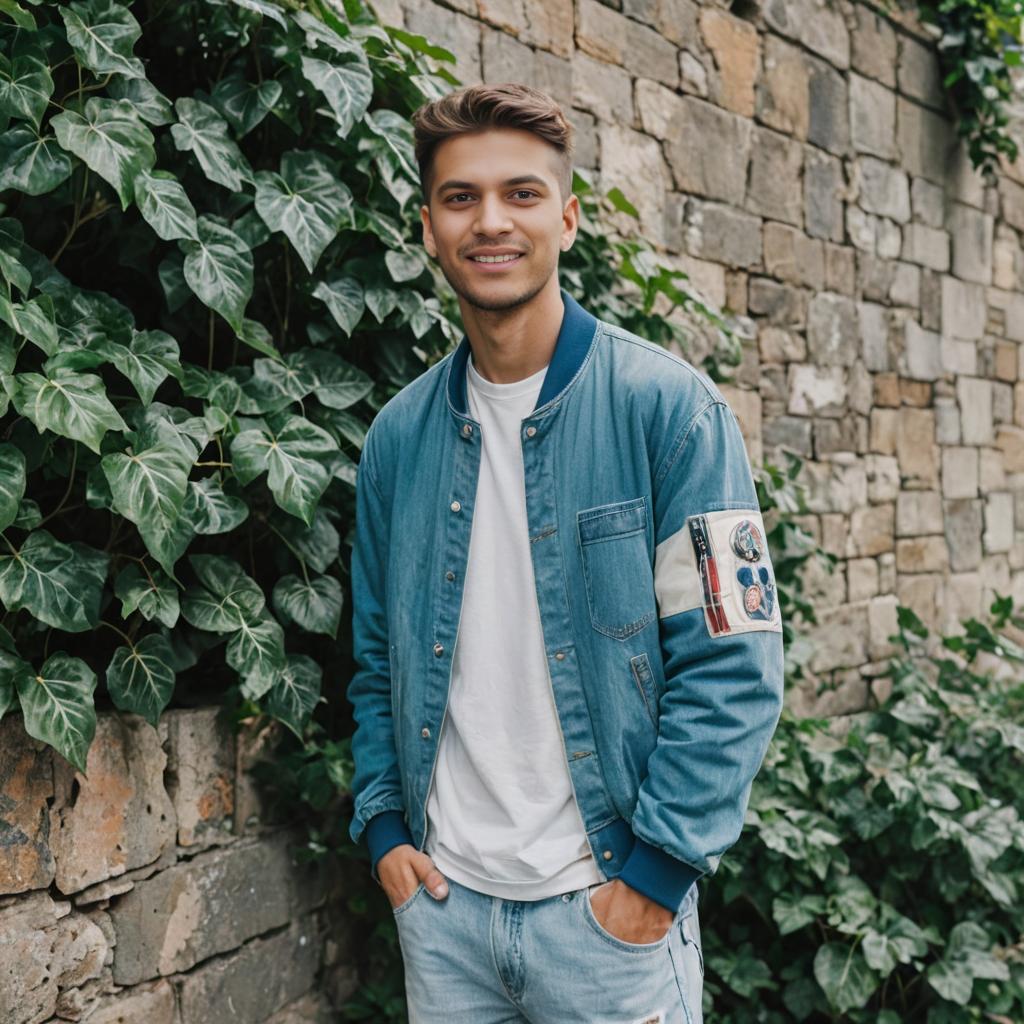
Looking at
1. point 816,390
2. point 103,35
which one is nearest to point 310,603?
point 103,35

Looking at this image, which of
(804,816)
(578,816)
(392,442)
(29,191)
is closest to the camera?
(578,816)

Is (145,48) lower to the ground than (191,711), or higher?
higher

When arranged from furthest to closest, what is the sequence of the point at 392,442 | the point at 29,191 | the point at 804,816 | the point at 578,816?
the point at 804,816 < the point at 29,191 < the point at 392,442 < the point at 578,816

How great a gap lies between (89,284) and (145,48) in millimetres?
509

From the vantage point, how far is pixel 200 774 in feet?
6.79

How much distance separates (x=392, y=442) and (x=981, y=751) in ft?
8.19

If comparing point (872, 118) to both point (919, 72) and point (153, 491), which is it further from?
point (153, 491)

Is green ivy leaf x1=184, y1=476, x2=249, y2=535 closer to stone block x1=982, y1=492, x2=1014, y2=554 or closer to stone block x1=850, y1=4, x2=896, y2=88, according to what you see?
stone block x1=850, y1=4, x2=896, y2=88

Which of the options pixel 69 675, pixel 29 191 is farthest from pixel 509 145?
pixel 69 675

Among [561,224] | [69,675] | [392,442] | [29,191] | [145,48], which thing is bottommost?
[69,675]

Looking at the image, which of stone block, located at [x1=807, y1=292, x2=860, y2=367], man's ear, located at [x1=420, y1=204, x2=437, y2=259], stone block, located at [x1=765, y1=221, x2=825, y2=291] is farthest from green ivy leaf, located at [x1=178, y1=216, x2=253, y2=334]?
stone block, located at [x1=807, y1=292, x2=860, y2=367]

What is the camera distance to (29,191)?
5.85 feet

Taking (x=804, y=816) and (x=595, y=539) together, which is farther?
(x=804, y=816)

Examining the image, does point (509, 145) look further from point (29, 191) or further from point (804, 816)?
point (804, 816)
